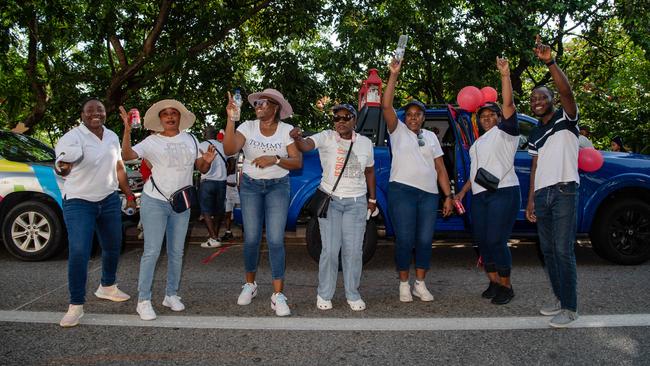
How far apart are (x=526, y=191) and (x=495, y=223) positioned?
5.16ft

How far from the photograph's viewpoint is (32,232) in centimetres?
657

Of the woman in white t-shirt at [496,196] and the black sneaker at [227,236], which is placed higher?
the woman in white t-shirt at [496,196]

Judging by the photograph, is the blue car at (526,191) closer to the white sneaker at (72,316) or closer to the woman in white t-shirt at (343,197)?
the woman in white t-shirt at (343,197)

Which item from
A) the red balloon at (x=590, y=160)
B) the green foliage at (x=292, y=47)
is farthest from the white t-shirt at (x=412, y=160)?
the green foliage at (x=292, y=47)

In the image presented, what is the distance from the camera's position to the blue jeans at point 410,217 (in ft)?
15.4

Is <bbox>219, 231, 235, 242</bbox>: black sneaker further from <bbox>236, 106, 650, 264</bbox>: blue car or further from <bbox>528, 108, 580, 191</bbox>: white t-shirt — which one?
<bbox>528, 108, 580, 191</bbox>: white t-shirt

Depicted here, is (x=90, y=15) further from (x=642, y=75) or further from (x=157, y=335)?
(x=642, y=75)

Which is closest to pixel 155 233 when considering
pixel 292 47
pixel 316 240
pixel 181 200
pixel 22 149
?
pixel 181 200

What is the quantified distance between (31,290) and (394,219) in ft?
11.7

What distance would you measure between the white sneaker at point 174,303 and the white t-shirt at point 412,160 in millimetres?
2141

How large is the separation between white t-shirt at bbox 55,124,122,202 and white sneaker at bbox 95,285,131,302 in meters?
0.96

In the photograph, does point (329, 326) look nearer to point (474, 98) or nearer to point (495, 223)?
point (495, 223)

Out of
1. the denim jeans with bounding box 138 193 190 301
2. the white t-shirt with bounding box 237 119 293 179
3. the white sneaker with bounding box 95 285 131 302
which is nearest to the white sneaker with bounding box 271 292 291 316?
the denim jeans with bounding box 138 193 190 301

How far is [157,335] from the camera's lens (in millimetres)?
3941
